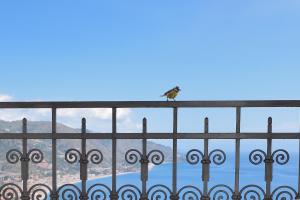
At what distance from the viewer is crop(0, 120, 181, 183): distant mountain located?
4195 mm

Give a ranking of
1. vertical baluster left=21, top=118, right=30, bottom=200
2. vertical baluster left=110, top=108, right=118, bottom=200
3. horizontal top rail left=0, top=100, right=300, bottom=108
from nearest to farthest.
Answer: horizontal top rail left=0, top=100, right=300, bottom=108
vertical baluster left=110, top=108, right=118, bottom=200
vertical baluster left=21, top=118, right=30, bottom=200

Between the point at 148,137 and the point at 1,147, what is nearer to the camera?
the point at 148,137

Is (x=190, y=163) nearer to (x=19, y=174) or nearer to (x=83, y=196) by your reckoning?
(x=83, y=196)

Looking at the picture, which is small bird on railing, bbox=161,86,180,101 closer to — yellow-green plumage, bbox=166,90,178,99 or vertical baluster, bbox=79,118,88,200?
yellow-green plumage, bbox=166,90,178,99

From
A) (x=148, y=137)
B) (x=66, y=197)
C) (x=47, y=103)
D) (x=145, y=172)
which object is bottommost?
(x=66, y=197)

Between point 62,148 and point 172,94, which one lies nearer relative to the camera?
point 172,94

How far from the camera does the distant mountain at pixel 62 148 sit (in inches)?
165

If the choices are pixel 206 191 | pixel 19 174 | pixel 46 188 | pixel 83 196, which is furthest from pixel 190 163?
pixel 19 174

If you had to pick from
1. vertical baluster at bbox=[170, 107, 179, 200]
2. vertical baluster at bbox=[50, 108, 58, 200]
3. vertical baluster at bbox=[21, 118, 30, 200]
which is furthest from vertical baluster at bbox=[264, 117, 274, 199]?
vertical baluster at bbox=[21, 118, 30, 200]

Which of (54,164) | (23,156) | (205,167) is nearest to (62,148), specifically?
(54,164)

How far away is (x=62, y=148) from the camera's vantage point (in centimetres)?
432

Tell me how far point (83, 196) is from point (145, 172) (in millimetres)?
702

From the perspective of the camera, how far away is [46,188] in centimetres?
435

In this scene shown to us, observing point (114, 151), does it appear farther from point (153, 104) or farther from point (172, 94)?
point (172, 94)
